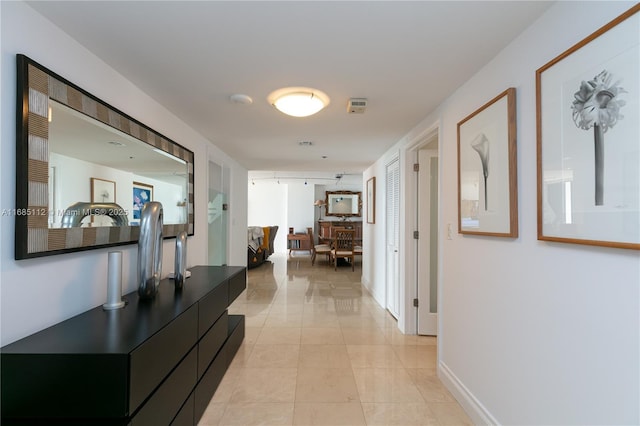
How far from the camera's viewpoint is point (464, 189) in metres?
1.93

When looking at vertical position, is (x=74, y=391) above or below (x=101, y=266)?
below

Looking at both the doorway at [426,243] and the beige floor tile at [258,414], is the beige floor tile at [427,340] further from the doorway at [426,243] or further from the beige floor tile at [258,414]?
the beige floor tile at [258,414]

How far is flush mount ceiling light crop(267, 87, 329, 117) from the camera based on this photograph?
2.03 m

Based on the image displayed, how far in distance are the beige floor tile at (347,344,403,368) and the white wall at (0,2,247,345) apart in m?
1.90

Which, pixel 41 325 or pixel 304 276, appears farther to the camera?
pixel 304 276

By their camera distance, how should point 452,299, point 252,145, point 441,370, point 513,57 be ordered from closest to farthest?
1. point 513,57
2. point 452,299
3. point 441,370
4. point 252,145

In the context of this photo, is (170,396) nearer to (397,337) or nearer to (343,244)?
(397,337)

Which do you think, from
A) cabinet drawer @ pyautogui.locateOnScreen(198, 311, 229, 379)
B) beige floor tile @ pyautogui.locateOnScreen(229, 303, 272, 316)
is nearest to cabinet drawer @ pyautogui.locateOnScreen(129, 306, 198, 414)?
cabinet drawer @ pyautogui.locateOnScreen(198, 311, 229, 379)

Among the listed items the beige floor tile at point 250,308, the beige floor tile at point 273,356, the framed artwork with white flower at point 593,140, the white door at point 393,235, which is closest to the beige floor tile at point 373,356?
the beige floor tile at point 273,356

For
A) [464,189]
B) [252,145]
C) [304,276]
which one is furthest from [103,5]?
[304,276]

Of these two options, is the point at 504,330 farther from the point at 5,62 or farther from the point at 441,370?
the point at 5,62

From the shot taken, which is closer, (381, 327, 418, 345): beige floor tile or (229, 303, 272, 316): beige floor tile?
(381, 327, 418, 345): beige floor tile

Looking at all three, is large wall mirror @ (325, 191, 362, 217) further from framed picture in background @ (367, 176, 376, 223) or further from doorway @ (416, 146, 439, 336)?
doorway @ (416, 146, 439, 336)

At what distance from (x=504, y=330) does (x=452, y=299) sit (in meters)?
0.56
